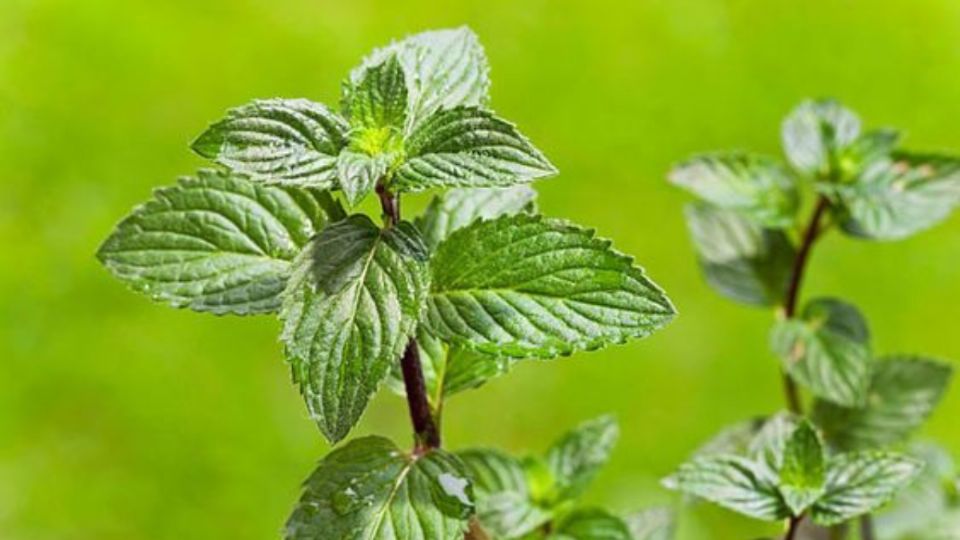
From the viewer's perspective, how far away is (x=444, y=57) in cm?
69

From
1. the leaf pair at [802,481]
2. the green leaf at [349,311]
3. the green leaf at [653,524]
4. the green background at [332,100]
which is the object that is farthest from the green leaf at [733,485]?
the green background at [332,100]

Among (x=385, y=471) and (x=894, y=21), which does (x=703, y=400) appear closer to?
(x=894, y=21)

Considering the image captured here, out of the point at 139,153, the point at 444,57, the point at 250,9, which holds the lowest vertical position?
the point at 444,57

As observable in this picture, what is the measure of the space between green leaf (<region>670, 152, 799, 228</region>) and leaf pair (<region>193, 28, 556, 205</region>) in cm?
32

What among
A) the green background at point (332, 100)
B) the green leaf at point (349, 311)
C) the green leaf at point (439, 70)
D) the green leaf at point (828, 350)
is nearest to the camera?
the green leaf at point (349, 311)

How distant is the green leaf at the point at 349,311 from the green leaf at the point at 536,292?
4cm

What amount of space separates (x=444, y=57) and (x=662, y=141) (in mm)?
1003

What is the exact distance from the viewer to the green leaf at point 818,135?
0.96 metres

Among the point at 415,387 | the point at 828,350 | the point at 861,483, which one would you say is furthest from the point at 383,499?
the point at 828,350

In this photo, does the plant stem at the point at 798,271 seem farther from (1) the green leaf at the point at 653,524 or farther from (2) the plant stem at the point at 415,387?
(2) the plant stem at the point at 415,387

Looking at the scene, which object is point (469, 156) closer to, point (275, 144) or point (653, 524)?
point (275, 144)

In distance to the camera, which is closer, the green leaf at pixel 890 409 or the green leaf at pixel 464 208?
the green leaf at pixel 464 208

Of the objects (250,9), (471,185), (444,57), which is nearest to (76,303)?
(250,9)

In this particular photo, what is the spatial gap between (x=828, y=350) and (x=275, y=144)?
0.47 meters
